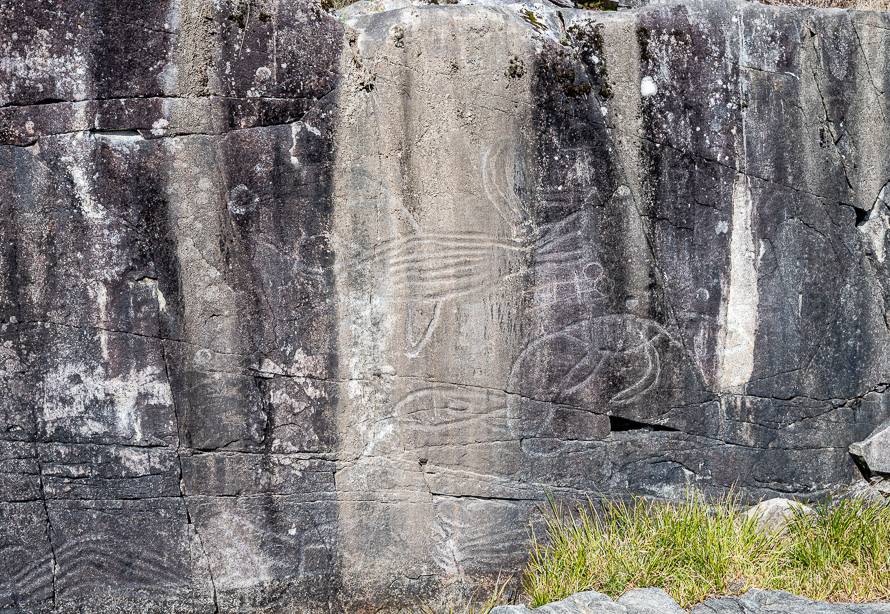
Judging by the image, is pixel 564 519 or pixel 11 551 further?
pixel 564 519

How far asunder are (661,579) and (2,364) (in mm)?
3134

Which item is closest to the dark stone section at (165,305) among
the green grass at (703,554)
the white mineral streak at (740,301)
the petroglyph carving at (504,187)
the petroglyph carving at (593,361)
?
the petroglyph carving at (504,187)

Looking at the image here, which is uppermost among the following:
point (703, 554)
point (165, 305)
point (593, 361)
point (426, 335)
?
point (165, 305)

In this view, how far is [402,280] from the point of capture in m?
3.89

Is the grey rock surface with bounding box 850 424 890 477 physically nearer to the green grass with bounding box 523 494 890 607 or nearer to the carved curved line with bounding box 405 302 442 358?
the green grass with bounding box 523 494 890 607

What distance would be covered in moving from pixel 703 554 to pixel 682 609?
0.31 m

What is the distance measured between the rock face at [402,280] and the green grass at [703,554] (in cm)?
20

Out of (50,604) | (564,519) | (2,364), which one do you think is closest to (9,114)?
(2,364)

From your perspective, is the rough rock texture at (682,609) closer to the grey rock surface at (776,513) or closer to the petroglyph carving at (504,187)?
the grey rock surface at (776,513)

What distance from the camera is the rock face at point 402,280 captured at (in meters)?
3.65

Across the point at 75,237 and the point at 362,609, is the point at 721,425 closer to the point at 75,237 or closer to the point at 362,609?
the point at 362,609

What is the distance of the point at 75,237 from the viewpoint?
363 cm

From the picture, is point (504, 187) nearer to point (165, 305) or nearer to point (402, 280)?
point (402, 280)

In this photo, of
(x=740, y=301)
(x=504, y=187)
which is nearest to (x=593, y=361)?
(x=740, y=301)
